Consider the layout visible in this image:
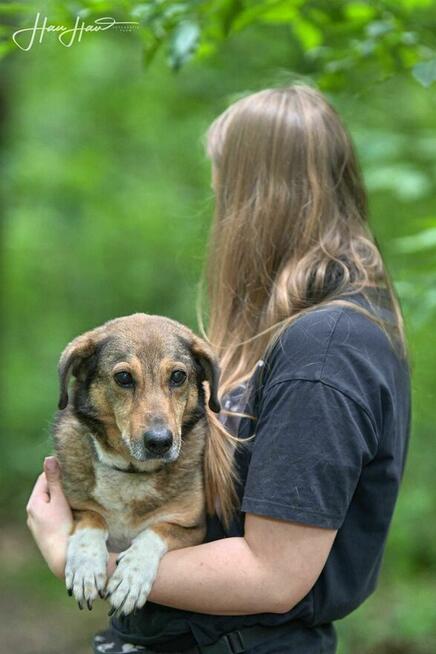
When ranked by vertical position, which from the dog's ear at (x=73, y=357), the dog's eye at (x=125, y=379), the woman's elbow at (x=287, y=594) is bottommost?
the woman's elbow at (x=287, y=594)

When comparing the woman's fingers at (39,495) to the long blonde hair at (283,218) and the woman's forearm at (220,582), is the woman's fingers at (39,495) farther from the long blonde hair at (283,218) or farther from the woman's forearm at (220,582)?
the long blonde hair at (283,218)

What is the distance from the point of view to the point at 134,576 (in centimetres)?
265

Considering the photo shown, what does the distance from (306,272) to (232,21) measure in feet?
4.26

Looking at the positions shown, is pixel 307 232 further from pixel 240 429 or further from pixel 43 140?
pixel 43 140

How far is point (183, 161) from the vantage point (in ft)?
35.5

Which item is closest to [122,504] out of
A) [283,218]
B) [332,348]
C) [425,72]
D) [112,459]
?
[112,459]

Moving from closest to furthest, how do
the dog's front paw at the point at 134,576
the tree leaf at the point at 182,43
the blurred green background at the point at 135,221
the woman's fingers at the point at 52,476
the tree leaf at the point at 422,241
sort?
the dog's front paw at the point at 134,576 < the woman's fingers at the point at 52,476 < the tree leaf at the point at 182,43 < the tree leaf at the point at 422,241 < the blurred green background at the point at 135,221

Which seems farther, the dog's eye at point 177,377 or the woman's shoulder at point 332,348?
the dog's eye at point 177,377

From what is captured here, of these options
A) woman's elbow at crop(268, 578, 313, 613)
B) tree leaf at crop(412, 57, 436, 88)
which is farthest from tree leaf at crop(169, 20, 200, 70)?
woman's elbow at crop(268, 578, 313, 613)

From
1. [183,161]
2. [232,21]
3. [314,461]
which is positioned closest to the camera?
[314,461]

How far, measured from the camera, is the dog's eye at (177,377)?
9.68 feet

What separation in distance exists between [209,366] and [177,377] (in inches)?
5.0

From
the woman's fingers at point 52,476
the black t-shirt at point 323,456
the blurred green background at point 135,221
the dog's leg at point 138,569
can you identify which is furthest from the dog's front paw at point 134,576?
the blurred green background at point 135,221

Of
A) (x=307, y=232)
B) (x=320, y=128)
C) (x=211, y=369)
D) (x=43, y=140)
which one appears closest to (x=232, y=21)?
(x=320, y=128)
